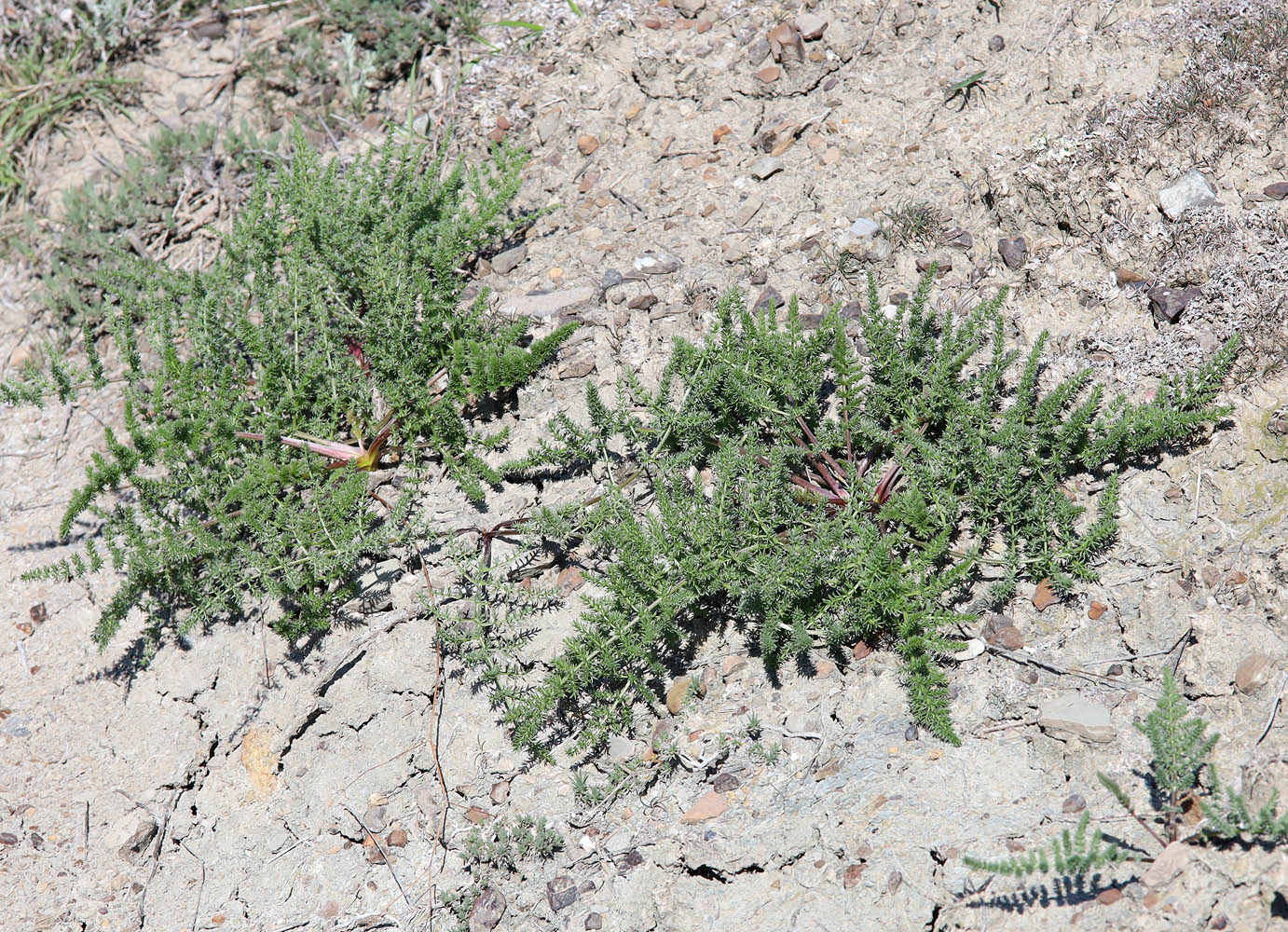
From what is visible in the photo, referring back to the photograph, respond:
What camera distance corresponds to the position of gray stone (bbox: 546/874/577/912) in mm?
2754

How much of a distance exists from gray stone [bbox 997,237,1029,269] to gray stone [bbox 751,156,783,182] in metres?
0.98

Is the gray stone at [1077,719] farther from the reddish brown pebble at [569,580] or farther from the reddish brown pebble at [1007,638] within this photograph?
the reddish brown pebble at [569,580]

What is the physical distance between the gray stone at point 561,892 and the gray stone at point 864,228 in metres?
2.49

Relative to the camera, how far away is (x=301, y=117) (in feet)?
16.4

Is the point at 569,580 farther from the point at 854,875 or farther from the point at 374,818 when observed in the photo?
the point at 854,875

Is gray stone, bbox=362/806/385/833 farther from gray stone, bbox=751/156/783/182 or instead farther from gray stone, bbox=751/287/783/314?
gray stone, bbox=751/156/783/182

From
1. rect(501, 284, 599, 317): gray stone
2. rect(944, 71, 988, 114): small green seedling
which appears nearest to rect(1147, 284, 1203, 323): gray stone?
rect(944, 71, 988, 114): small green seedling

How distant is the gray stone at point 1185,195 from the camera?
3414 mm

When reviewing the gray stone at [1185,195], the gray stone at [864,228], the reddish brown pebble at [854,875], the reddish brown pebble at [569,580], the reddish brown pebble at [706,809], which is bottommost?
the reddish brown pebble at [706,809]

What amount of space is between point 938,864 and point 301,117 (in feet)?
14.7

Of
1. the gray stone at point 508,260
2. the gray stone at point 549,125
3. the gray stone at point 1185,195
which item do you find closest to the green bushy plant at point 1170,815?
the gray stone at point 1185,195

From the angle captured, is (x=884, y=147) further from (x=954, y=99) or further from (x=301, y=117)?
(x=301, y=117)

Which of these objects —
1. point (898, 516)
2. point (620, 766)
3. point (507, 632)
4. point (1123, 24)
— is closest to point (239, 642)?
point (507, 632)

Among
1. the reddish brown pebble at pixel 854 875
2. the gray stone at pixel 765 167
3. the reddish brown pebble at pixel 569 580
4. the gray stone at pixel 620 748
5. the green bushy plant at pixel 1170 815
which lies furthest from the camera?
the gray stone at pixel 765 167
